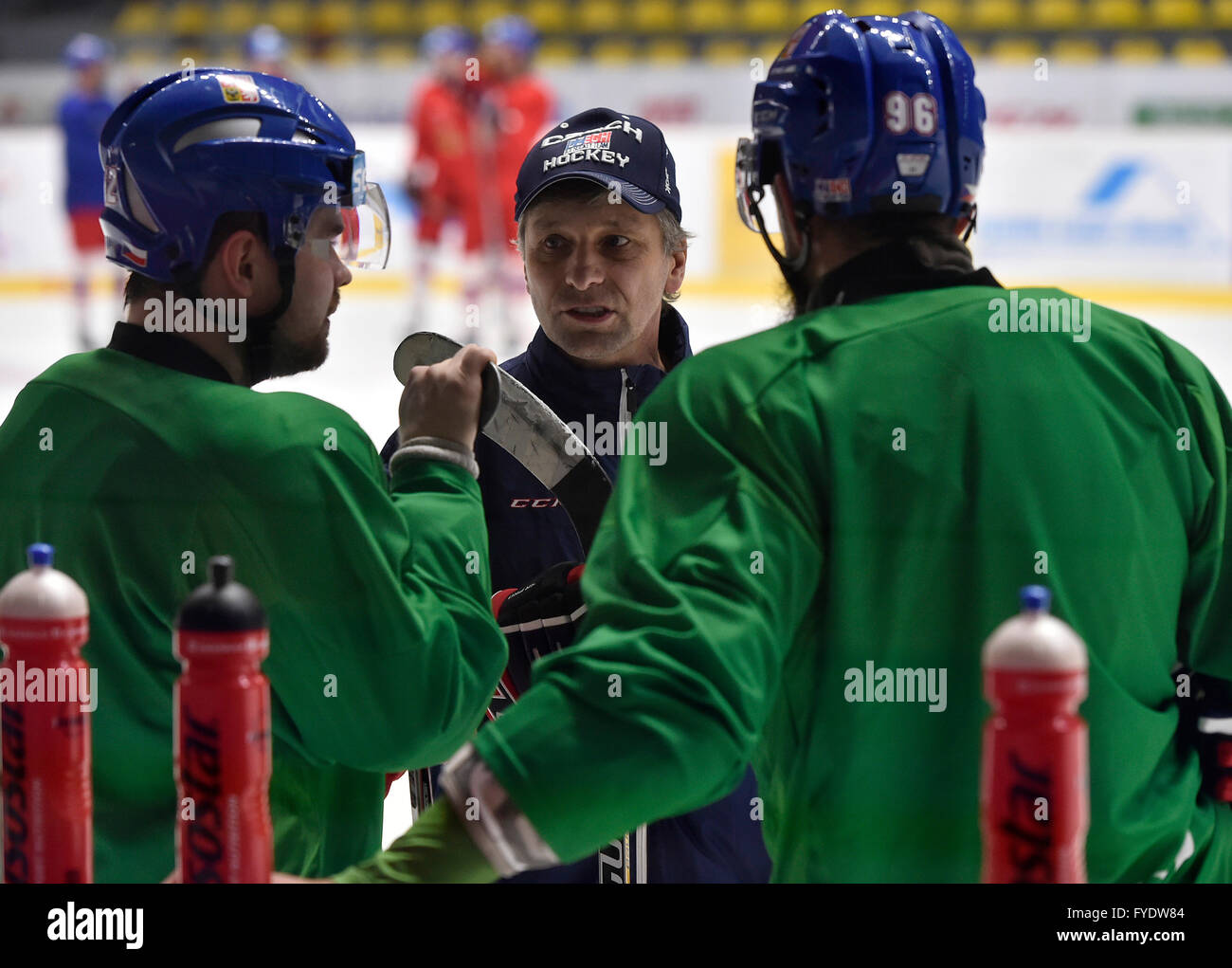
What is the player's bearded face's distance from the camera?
147 centimetres

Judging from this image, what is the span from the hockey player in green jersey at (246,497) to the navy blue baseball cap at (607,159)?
0.66 meters

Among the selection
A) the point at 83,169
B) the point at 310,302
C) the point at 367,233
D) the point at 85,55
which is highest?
the point at 85,55

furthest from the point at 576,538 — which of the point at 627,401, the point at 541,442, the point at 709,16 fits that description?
the point at 709,16

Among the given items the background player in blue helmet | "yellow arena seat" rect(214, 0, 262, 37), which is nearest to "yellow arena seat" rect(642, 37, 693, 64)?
"yellow arena seat" rect(214, 0, 262, 37)

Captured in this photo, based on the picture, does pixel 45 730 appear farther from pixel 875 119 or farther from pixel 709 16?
pixel 709 16

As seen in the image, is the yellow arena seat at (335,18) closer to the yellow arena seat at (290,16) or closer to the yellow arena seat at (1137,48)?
the yellow arena seat at (290,16)

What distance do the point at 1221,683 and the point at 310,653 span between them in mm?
732

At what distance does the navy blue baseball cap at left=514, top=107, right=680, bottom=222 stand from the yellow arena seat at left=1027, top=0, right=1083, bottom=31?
8.92 m

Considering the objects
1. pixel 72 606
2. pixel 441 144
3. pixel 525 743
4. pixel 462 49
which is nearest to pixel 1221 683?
pixel 525 743

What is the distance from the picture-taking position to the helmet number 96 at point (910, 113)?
124 cm

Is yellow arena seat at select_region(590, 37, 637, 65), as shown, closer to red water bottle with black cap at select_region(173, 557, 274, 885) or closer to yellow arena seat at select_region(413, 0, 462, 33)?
yellow arena seat at select_region(413, 0, 462, 33)

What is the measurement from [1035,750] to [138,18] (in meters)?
11.2

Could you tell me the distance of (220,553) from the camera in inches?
51.4
